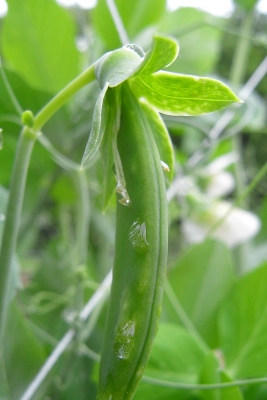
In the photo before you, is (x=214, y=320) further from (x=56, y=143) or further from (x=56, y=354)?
(x=56, y=143)

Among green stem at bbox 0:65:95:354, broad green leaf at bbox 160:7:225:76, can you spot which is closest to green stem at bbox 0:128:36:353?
green stem at bbox 0:65:95:354

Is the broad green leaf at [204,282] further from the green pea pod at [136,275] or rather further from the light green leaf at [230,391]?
the green pea pod at [136,275]

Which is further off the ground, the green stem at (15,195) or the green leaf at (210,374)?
the green stem at (15,195)

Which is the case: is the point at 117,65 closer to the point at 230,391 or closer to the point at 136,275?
the point at 136,275

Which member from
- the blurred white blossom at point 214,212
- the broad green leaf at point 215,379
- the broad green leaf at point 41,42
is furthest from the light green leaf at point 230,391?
the broad green leaf at point 41,42

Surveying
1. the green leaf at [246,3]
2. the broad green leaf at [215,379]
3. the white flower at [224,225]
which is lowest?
the white flower at [224,225]

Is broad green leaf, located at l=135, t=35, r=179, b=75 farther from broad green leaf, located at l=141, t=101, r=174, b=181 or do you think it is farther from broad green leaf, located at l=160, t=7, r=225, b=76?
broad green leaf, located at l=160, t=7, r=225, b=76
